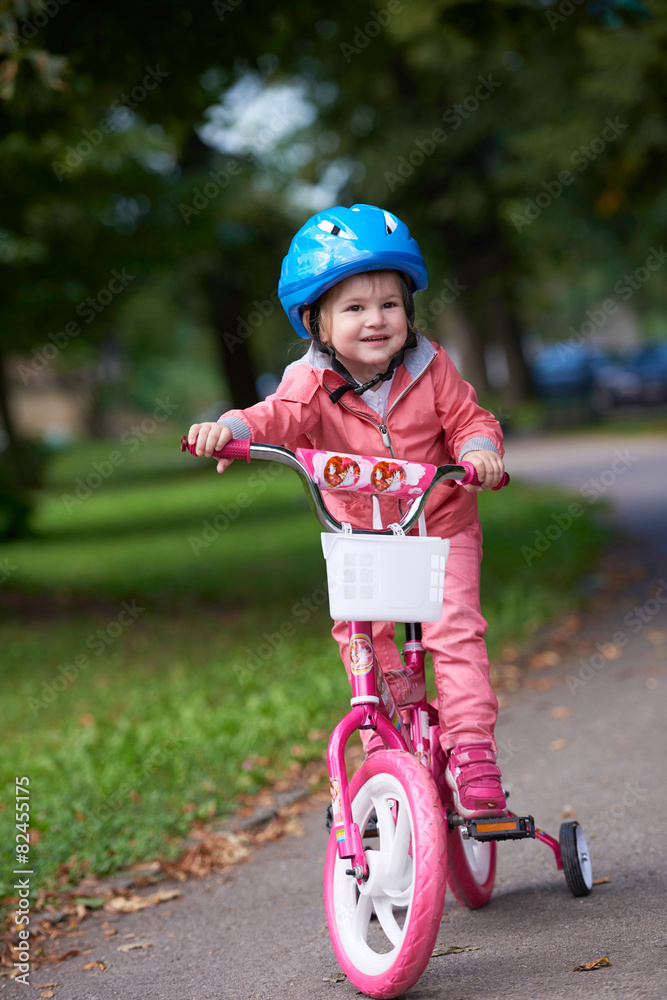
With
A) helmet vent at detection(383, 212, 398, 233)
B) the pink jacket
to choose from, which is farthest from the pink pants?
helmet vent at detection(383, 212, 398, 233)

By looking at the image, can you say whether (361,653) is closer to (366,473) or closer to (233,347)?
(366,473)

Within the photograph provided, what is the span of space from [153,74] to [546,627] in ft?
16.5

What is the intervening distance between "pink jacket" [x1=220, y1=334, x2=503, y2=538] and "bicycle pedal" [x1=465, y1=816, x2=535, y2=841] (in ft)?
2.55

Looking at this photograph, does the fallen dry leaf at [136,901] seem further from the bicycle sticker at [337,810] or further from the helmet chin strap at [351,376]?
the helmet chin strap at [351,376]

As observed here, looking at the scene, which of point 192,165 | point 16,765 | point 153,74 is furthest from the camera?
point 192,165

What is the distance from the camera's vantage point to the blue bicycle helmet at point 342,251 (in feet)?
9.67

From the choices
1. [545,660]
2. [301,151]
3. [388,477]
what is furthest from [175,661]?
[301,151]

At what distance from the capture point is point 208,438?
9.00 feet

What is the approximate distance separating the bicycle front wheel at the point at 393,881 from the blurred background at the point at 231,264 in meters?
1.26

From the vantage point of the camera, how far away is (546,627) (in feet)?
25.8

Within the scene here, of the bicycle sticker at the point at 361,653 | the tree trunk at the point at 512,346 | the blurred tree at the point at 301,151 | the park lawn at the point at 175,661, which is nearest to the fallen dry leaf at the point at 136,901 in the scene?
the park lawn at the point at 175,661

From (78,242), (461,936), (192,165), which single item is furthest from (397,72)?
(461,936)

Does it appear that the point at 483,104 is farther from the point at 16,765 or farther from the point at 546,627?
the point at 16,765

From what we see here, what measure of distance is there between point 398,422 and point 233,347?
25.4m
